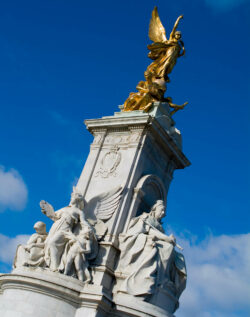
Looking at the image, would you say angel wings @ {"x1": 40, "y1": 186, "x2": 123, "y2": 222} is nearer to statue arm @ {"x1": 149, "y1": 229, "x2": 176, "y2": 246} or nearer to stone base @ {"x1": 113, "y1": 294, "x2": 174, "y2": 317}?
statue arm @ {"x1": 149, "y1": 229, "x2": 176, "y2": 246}

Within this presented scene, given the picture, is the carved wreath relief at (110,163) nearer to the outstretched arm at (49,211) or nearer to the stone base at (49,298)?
the outstretched arm at (49,211)

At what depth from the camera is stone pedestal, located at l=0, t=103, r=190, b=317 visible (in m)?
10.5

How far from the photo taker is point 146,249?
11469 mm

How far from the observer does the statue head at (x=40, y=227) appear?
12.1m

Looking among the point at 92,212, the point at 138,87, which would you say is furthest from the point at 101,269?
the point at 138,87

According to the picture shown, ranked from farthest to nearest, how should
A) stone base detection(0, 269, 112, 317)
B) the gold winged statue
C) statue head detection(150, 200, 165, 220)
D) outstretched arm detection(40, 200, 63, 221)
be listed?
the gold winged statue < statue head detection(150, 200, 165, 220) < outstretched arm detection(40, 200, 63, 221) < stone base detection(0, 269, 112, 317)

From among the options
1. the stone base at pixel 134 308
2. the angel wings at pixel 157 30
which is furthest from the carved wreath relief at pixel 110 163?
the angel wings at pixel 157 30

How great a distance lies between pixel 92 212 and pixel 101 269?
5.44ft

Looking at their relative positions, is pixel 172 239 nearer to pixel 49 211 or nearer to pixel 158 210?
pixel 158 210

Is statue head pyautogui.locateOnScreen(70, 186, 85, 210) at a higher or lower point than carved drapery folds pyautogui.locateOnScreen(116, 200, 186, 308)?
higher

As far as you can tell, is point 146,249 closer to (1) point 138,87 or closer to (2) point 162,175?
(2) point 162,175

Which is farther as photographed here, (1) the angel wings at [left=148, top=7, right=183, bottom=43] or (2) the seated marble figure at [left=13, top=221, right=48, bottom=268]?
(1) the angel wings at [left=148, top=7, right=183, bottom=43]

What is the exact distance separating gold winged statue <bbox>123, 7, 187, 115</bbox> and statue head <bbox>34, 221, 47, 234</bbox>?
446 cm

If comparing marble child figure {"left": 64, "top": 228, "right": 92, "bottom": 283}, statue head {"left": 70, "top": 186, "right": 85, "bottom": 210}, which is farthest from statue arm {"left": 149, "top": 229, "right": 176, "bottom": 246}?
statue head {"left": 70, "top": 186, "right": 85, "bottom": 210}
